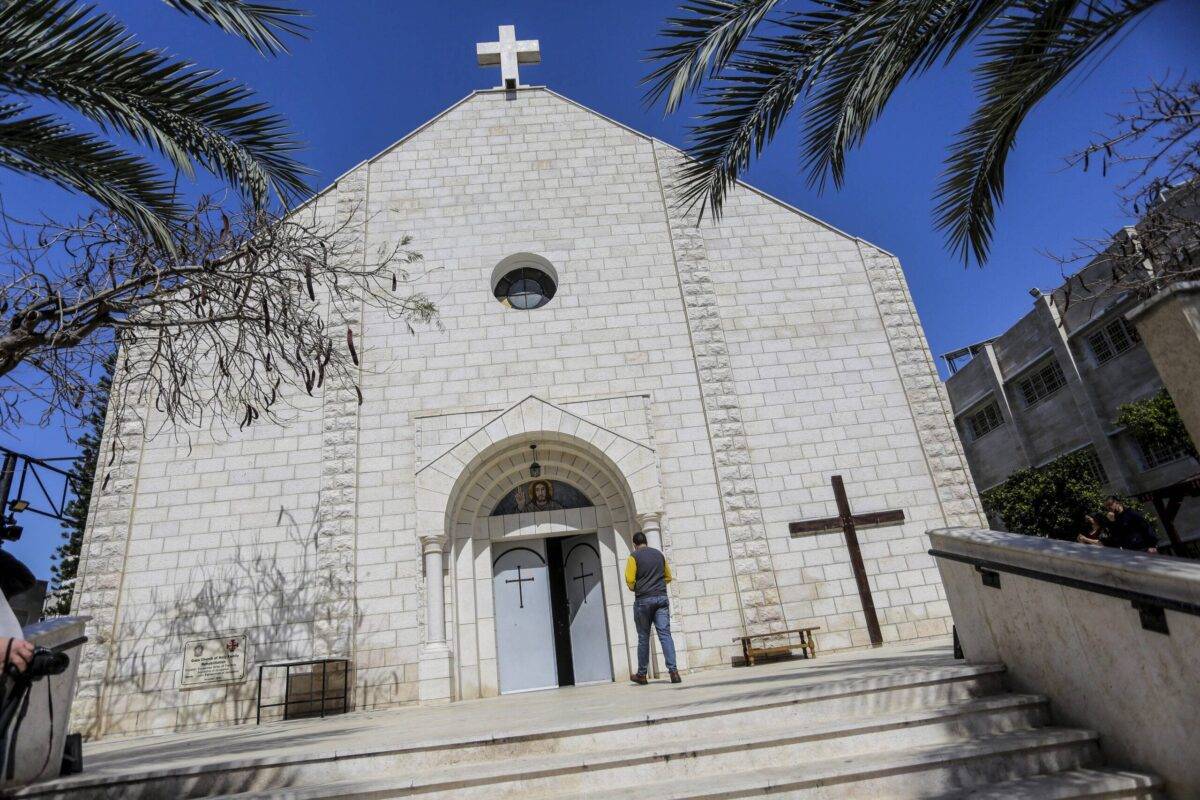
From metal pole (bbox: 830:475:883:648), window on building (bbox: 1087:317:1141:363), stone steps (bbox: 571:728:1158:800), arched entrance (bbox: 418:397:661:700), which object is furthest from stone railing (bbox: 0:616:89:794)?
window on building (bbox: 1087:317:1141:363)

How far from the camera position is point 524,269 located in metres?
10.9

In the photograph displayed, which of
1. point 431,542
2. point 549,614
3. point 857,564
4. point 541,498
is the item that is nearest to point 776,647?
point 857,564

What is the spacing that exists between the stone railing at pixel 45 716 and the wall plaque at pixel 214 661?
4045 mm

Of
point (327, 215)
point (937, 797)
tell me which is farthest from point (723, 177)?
point (327, 215)

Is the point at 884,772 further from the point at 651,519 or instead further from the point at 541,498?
the point at 541,498

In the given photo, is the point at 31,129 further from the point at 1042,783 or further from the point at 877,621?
the point at 877,621

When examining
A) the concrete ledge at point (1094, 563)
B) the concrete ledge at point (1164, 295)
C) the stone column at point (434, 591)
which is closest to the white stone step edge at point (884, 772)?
the concrete ledge at point (1094, 563)

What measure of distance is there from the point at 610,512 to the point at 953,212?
6.05 meters

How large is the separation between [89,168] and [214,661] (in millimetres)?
6184

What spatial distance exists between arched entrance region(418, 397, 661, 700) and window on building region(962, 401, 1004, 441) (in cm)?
2109

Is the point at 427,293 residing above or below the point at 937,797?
above

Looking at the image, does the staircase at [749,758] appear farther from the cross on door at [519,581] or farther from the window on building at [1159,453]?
the window on building at [1159,453]

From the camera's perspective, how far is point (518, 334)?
10062 millimetres

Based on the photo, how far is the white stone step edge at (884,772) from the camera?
2.97 meters
